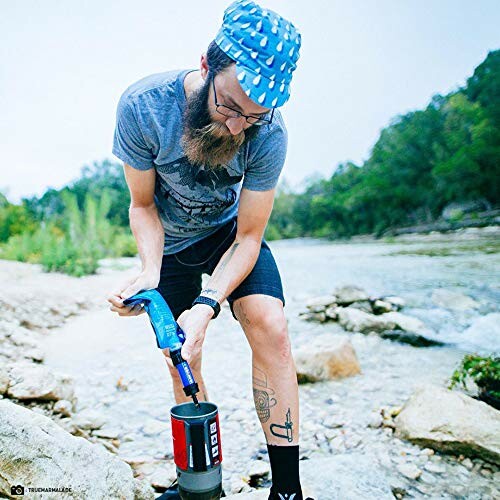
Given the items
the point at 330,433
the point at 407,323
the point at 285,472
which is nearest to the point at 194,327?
the point at 285,472

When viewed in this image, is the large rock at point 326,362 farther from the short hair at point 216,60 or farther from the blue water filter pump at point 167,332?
the short hair at point 216,60

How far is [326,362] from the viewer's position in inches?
152

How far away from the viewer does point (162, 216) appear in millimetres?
2443

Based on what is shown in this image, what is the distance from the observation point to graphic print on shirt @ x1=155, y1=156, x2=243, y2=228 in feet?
7.16

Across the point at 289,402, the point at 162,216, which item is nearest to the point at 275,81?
the point at 162,216

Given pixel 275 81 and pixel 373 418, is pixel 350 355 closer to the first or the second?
pixel 373 418

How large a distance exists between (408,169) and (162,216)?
2178 inches

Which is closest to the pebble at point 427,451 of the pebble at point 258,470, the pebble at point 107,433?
the pebble at point 258,470

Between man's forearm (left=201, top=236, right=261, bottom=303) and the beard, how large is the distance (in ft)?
1.40

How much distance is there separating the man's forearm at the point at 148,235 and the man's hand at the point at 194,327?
15.5 inches

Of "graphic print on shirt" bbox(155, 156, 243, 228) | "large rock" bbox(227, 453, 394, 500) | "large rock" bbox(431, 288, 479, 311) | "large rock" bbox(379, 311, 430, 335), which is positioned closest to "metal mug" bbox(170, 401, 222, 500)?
"large rock" bbox(227, 453, 394, 500)

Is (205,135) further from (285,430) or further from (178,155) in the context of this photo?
(285,430)

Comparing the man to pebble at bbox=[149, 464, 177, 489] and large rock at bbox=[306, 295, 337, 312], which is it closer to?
pebble at bbox=[149, 464, 177, 489]

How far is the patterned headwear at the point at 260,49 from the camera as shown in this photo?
175 centimetres
